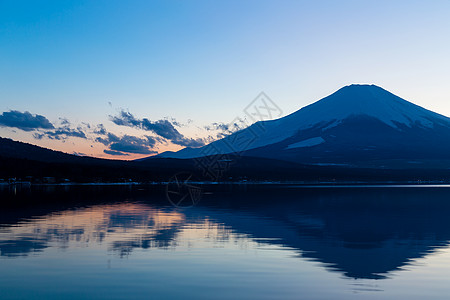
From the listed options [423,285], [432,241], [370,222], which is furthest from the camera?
[370,222]

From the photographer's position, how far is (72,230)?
3444cm

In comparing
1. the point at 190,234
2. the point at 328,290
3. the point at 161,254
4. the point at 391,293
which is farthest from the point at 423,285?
the point at 190,234

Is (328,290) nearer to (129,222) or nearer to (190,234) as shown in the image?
(190,234)

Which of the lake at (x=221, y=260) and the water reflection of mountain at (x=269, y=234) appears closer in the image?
the lake at (x=221, y=260)

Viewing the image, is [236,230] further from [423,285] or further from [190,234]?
[423,285]

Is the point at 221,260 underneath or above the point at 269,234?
underneath

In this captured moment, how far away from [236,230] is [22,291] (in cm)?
2028

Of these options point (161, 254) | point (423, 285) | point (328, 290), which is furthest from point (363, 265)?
point (161, 254)

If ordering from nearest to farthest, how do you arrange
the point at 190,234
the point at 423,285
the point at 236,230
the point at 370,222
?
the point at 423,285 < the point at 190,234 < the point at 236,230 < the point at 370,222

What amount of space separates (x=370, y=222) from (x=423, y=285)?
2509 cm

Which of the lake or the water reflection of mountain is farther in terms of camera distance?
the water reflection of mountain

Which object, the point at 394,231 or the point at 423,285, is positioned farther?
the point at 394,231

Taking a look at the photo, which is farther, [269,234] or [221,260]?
[269,234]

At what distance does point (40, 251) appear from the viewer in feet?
82.2
